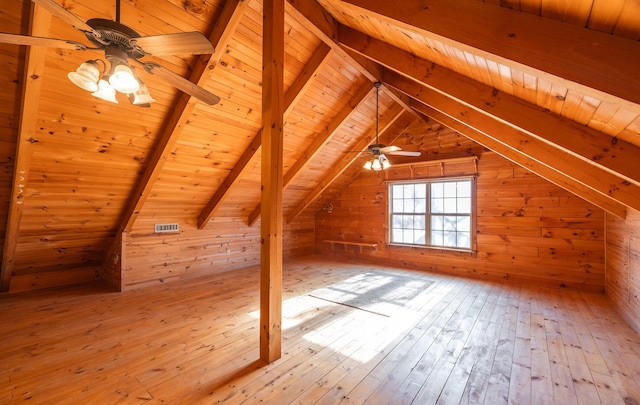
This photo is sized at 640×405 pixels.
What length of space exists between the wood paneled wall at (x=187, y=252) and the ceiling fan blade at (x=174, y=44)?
144 inches

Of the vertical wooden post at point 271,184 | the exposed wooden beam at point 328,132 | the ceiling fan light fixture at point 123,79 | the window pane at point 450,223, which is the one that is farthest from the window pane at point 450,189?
the ceiling fan light fixture at point 123,79

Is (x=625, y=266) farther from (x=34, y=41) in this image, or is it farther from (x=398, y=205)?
(x=34, y=41)

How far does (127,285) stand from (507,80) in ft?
17.7

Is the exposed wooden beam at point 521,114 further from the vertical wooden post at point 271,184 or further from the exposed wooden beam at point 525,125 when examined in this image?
the vertical wooden post at point 271,184

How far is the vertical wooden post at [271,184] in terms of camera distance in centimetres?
221

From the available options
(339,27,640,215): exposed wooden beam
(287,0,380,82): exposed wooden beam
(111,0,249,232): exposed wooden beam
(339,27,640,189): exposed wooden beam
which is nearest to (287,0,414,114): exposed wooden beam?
(287,0,380,82): exposed wooden beam

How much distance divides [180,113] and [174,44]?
1.65 m

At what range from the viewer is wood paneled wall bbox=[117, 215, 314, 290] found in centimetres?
420

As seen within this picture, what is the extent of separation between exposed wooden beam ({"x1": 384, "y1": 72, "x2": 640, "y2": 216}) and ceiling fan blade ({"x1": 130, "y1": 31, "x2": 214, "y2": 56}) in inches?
112

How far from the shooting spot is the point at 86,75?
1.50 m

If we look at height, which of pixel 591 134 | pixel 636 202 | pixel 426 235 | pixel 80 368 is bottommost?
pixel 80 368

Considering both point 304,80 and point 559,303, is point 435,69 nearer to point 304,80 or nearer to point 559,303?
point 304,80

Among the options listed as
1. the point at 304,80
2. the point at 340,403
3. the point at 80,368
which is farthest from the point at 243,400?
the point at 304,80

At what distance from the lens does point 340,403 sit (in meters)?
1.78
